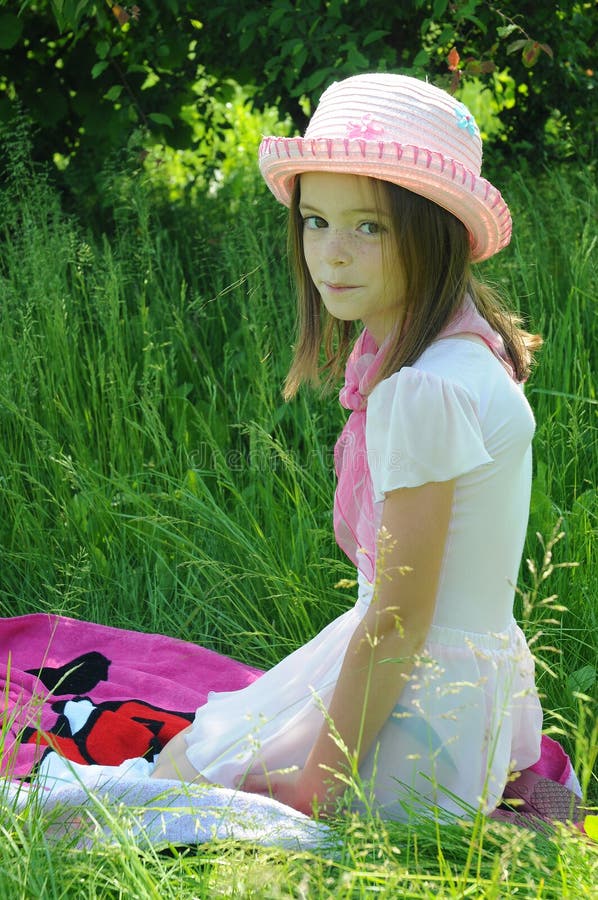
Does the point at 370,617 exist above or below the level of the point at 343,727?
above

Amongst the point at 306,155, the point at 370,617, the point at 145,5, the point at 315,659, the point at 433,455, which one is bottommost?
the point at 315,659

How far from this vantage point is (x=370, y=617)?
1898 millimetres

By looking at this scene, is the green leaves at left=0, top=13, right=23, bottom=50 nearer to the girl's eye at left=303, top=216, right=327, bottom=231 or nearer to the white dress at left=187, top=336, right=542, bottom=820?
the girl's eye at left=303, top=216, right=327, bottom=231

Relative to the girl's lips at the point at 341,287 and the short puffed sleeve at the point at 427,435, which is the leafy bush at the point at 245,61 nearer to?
the girl's lips at the point at 341,287

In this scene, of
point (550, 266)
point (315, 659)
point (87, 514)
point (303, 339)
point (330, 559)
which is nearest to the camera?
point (315, 659)

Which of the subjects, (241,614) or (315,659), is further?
(241,614)

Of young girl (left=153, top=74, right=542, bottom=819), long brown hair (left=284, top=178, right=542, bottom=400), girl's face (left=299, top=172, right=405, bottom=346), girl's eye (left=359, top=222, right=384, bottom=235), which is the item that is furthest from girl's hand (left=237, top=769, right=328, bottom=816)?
girl's eye (left=359, top=222, right=384, bottom=235)

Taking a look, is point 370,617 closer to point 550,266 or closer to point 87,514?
point 87,514

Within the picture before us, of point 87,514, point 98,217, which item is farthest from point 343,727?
point 98,217

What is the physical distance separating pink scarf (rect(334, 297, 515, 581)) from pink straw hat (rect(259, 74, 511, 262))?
0.18 meters

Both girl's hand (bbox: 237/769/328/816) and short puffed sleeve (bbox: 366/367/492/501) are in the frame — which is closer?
short puffed sleeve (bbox: 366/367/492/501)

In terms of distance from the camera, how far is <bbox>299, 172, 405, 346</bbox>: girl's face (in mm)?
2023

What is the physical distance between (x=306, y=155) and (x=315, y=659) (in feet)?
3.26

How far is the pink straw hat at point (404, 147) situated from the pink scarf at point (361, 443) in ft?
0.59
